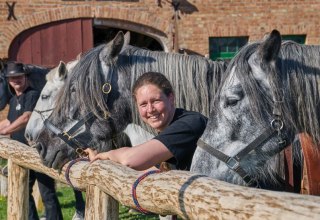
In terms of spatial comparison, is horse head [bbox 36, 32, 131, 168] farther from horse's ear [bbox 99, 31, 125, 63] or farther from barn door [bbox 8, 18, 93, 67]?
barn door [bbox 8, 18, 93, 67]

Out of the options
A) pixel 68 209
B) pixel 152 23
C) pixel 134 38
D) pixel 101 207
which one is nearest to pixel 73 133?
pixel 101 207

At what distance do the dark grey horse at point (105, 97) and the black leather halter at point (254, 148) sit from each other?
1.23 m

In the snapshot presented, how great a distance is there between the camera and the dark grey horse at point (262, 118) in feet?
9.68

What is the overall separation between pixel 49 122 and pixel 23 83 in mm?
2600

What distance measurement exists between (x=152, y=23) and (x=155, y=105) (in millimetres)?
9433

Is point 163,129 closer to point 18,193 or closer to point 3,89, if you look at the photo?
point 18,193

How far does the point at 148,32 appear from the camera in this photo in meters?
12.7

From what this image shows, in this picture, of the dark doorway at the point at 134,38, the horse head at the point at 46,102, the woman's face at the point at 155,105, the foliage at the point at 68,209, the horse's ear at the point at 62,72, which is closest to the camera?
the woman's face at the point at 155,105

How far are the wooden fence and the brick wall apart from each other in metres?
8.40

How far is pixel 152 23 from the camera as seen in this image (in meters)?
12.6

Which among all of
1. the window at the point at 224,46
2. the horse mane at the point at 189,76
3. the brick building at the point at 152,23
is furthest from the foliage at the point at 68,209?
the window at the point at 224,46

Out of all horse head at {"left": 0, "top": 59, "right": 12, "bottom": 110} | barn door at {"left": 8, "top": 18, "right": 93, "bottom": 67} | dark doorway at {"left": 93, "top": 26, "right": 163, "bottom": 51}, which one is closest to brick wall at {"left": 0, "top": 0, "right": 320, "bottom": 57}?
barn door at {"left": 8, "top": 18, "right": 93, "bottom": 67}

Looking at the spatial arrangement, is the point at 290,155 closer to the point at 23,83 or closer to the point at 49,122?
the point at 49,122

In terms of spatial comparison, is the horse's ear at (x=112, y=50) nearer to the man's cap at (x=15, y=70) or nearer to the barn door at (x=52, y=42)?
the man's cap at (x=15, y=70)
